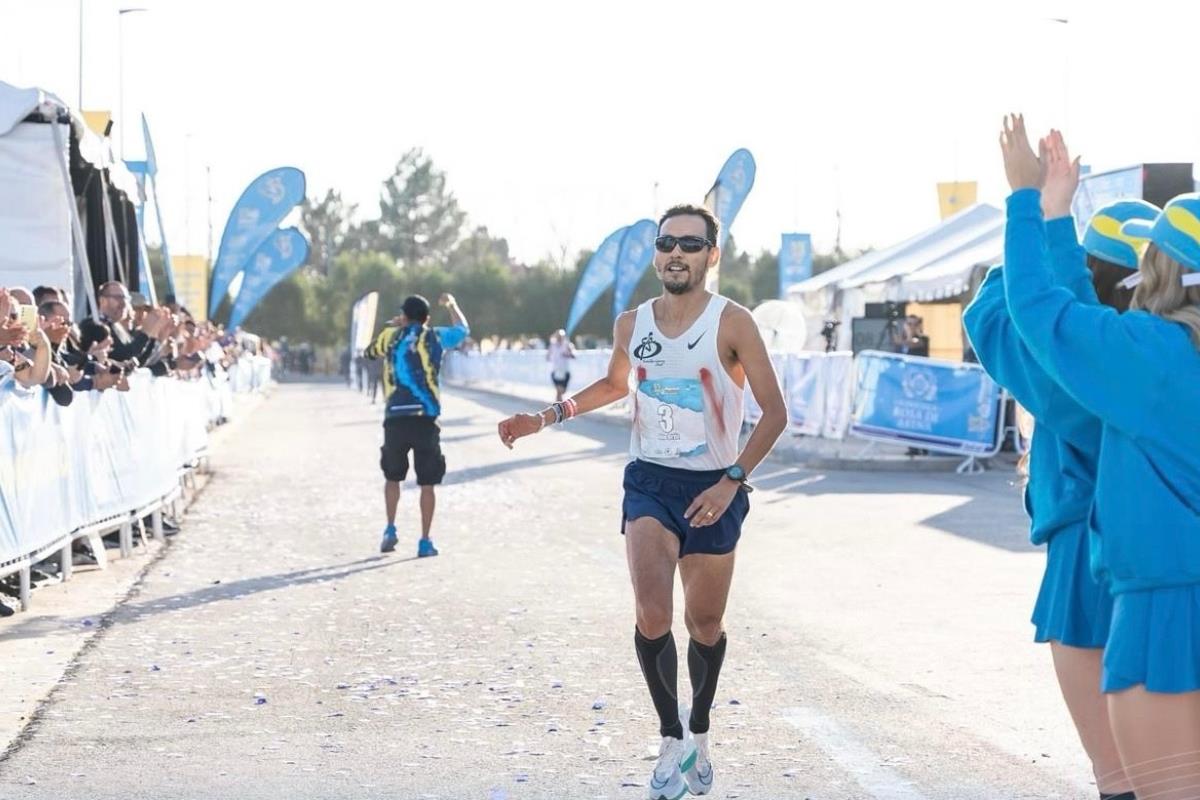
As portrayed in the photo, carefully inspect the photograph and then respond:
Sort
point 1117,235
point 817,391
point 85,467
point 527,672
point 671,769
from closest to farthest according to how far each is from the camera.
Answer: point 1117,235 → point 671,769 → point 527,672 → point 85,467 → point 817,391

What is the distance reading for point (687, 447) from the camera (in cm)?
610

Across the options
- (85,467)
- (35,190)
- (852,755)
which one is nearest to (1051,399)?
(852,755)

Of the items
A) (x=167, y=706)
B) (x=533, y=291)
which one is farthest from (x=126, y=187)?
(x=533, y=291)

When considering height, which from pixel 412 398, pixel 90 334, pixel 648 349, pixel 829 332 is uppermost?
pixel 648 349

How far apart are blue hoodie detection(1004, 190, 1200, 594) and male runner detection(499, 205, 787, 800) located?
249cm

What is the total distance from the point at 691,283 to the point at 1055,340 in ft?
8.77

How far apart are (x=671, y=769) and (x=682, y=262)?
1.64m

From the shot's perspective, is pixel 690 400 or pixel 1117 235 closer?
pixel 1117 235

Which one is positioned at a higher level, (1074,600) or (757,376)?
(757,376)

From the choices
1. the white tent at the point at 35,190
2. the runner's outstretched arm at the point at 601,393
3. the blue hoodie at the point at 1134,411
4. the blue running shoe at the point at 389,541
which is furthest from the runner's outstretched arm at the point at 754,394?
the white tent at the point at 35,190

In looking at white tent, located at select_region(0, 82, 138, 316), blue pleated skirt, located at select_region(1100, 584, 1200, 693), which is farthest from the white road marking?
white tent, located at select_region(0, 82, 138, 316)

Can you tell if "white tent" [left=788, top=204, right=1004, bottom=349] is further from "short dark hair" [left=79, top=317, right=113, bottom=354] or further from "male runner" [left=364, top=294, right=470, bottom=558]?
"short dark hair" [left=79, top=317, right=113, bottom=354]

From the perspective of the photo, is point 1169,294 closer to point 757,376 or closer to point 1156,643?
point 1156,643

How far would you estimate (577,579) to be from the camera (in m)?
11.8
